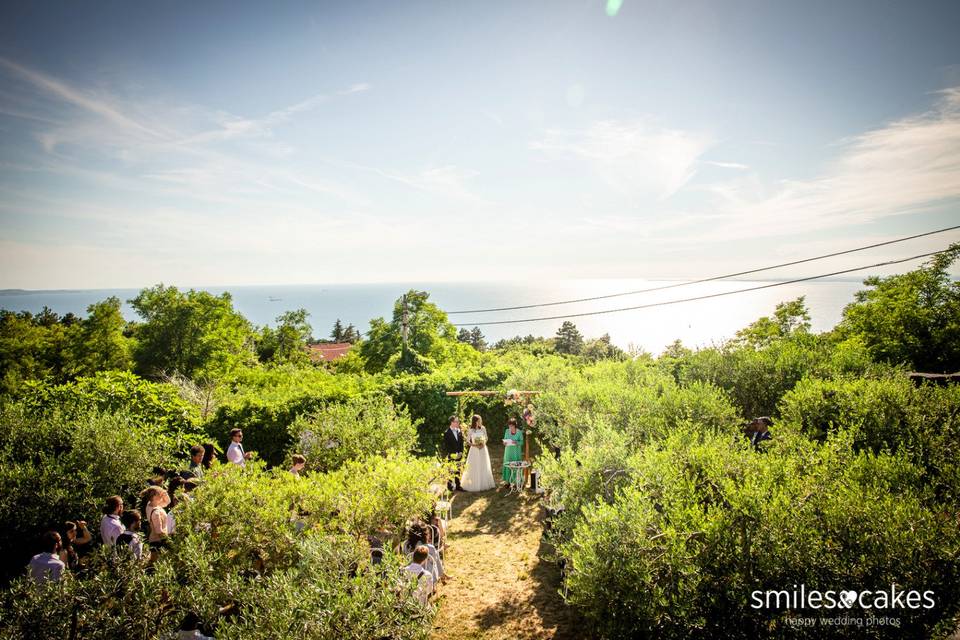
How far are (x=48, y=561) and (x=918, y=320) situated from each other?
37045 millimetres

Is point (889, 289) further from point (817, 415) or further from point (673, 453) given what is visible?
point (673, 453)

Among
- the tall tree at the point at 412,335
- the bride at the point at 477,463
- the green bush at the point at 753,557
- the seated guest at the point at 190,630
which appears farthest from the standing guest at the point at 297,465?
the tall tree at the point at 412,335

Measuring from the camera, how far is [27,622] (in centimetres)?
505

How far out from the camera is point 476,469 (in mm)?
13688

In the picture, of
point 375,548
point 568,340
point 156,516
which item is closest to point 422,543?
point 375,548

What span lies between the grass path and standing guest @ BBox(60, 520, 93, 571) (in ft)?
20.9

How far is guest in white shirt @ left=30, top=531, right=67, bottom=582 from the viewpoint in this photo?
6.80m

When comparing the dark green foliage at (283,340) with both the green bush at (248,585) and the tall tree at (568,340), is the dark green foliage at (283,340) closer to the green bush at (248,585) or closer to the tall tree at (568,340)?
the tall tree at (568,340)

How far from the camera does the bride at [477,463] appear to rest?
532 inches

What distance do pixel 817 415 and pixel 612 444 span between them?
21.2 feet

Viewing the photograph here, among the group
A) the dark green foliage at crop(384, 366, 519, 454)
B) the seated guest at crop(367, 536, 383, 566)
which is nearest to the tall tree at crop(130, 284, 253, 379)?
the dark green foliage at crop(384, 366, 519, 454)

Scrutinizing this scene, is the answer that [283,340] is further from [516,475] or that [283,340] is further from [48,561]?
[48,561]

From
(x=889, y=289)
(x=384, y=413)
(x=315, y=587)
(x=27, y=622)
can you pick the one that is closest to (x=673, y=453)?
(x=315, y=587)

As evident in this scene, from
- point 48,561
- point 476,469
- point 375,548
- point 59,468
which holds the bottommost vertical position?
point 476,469
